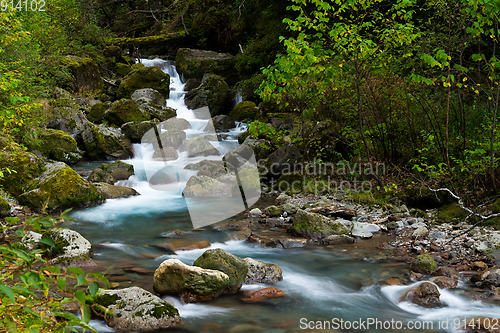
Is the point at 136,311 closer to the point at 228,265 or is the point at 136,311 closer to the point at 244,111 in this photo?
the point at 228,265

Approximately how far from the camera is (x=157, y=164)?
41.4 feet

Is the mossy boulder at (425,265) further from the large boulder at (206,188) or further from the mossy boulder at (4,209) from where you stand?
the mossy boulder at (4,209)

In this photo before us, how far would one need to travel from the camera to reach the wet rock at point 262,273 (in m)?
4.82

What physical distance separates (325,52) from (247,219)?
406cm

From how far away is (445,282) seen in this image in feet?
14.8

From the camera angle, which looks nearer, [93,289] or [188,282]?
[93,289]

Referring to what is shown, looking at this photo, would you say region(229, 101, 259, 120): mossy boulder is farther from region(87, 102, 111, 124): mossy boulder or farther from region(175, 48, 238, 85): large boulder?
region(87, 102, 111, 124): mossy boulder

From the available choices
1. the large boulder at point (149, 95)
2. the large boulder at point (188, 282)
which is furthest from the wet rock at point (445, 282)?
the large boulder at point (149, 95)

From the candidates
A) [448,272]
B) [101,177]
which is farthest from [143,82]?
[448,272]

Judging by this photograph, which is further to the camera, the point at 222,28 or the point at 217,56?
the point at 222,28

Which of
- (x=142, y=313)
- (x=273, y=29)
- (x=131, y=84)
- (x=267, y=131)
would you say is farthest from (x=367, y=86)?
(x=131, y=84)

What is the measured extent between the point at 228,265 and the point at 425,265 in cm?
285

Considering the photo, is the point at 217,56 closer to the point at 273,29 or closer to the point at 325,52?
the point at 273,29

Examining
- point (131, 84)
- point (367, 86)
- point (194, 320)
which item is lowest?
point (194, 320)
